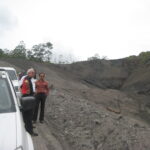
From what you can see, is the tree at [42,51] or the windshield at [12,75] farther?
the tree at [42,51]

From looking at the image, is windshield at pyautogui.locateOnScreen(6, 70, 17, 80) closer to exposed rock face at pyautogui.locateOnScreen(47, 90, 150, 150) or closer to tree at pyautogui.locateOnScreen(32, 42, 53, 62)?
exposed rock face at pyautogui.locateOnScreen(47, 90, 150, 150)

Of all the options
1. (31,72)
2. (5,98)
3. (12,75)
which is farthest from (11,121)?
(12,75)

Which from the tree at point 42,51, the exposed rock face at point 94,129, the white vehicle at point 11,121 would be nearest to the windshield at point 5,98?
the white vehicle at point 11,121

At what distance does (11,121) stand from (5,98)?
0.78m

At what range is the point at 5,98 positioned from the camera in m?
5.41

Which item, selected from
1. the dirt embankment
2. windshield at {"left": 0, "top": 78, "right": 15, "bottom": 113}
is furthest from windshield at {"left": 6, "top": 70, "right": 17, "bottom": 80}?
windshield at {"left": 0, "top": 78, "right": 15, "bottom": 113}

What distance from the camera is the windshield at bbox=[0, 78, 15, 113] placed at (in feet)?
16.9

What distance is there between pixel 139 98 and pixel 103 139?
56.2 feet

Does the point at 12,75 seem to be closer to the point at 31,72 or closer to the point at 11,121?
the point at 31,72

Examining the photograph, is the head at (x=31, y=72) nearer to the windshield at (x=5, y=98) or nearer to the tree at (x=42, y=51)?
the windshield at (x=5, y=98)

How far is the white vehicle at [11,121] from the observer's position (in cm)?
418

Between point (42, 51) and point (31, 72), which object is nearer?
point (31, 72)

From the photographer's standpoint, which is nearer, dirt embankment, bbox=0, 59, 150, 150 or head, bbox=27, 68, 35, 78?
head, bbox=27, 68, 35, 78

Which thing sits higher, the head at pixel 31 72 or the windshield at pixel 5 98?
the head at pixel 31 72
